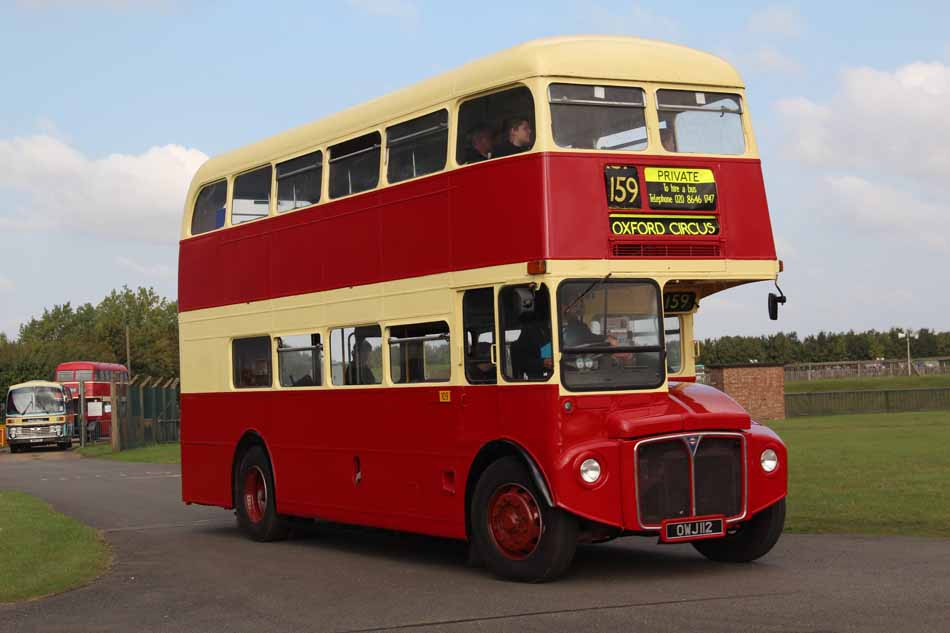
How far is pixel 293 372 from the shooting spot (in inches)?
667

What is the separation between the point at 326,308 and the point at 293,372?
1228mm

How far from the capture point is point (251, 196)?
17953 millimetres

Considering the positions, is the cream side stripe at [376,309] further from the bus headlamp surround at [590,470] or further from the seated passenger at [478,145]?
the seated passenger at [478,145]

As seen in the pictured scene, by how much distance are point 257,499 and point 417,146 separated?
580cm

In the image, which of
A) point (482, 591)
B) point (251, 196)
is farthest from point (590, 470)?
point (251, 196)

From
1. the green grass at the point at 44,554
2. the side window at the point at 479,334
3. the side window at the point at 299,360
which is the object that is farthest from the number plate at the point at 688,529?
the side window at the point at 299,360

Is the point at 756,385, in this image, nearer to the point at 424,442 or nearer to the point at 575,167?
the point at 424,442

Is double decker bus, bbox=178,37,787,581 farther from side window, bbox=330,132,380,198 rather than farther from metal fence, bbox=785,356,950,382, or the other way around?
metal fence, bbox=785,356,950,382

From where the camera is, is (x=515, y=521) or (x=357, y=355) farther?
(x=357, y=355)

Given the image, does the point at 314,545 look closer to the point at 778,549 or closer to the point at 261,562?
the point at 261,562

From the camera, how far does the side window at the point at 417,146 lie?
13758 mm

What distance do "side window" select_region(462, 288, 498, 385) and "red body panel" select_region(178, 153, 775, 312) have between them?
0.31 meters

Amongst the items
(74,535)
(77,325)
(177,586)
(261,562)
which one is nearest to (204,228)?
(74,535)

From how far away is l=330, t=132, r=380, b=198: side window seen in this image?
15.0 meters
